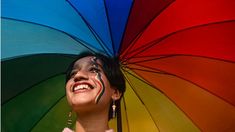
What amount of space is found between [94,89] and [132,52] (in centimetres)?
53

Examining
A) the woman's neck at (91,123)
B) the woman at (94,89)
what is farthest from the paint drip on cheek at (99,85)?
the woman's neck at (91,123)

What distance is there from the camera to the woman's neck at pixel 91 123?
12.9ft

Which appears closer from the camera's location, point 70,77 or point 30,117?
point 70,77

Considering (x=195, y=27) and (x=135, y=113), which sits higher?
(x=195, y=27)

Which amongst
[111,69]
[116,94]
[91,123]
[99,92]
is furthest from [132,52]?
[91,123]

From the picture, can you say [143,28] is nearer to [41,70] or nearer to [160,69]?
[160,69]

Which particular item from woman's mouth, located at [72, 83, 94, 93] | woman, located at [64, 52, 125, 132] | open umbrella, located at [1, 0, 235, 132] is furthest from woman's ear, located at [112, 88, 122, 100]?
woman's mouth, located at [72, 83, 94, 93]

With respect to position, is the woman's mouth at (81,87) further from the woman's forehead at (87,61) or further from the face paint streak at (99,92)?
the woman's forehead at (87,61)

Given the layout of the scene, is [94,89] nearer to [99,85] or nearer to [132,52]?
[99,85]

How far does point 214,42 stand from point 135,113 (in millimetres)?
979

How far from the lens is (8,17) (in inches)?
166

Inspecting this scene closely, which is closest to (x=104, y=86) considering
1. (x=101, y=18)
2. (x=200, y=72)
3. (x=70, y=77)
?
(x=70, y=77)

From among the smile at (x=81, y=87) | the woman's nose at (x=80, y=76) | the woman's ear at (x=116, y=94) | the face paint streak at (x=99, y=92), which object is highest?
the woman's nose at (x=80, y=76)

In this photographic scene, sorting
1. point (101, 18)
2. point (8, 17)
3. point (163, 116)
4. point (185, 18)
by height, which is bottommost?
point (163, 116)
